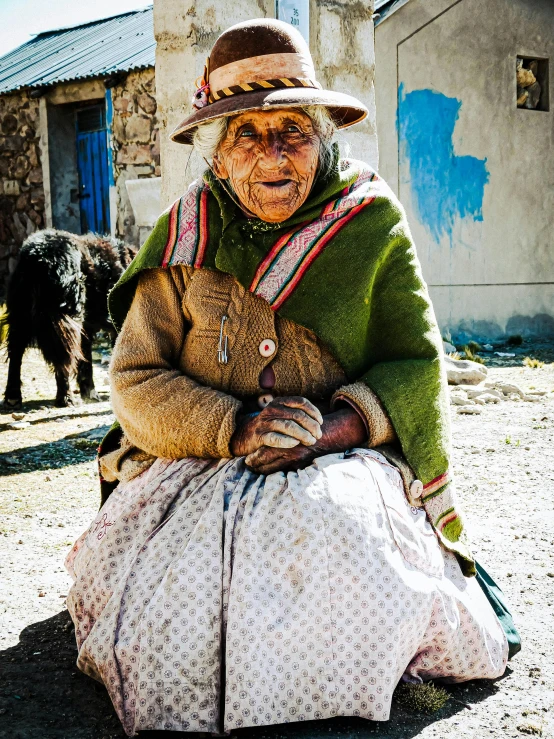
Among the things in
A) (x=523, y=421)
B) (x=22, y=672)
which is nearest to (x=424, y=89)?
(x=523, y=421)

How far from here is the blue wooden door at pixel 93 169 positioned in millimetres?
12125

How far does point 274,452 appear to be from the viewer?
6.97 feet

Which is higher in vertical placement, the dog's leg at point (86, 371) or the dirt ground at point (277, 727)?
the dog's leg at point (86, 371)

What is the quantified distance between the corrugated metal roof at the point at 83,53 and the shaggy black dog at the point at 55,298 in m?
4.82

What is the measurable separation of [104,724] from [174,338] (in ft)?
3.49

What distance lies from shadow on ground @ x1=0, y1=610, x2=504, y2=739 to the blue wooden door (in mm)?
10104

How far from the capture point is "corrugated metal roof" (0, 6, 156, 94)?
11609mm

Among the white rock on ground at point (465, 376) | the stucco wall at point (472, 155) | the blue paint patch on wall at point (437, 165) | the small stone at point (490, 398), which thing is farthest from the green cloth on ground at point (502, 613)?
the blue paint patch on wall at point (437, 165)

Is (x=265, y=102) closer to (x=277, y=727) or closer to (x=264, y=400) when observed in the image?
(x=264, y=400)

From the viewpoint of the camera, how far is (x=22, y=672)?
2346 millimetres

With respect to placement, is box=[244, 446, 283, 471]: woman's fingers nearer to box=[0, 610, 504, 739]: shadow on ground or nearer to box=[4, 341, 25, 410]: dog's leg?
box=[0, 610, 504, 739]: shadow on ground

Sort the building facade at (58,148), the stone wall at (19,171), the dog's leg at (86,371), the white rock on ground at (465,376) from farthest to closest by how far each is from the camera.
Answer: the stone wall at (19,171)
the building facade at (58,148)
the white rock on ground at (465,376)
the dog's leg at (86,371)

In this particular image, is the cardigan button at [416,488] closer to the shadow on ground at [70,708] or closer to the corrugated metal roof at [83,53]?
the shadow on ground at [70,708]

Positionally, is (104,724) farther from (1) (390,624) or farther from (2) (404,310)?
(2) (404,310)
